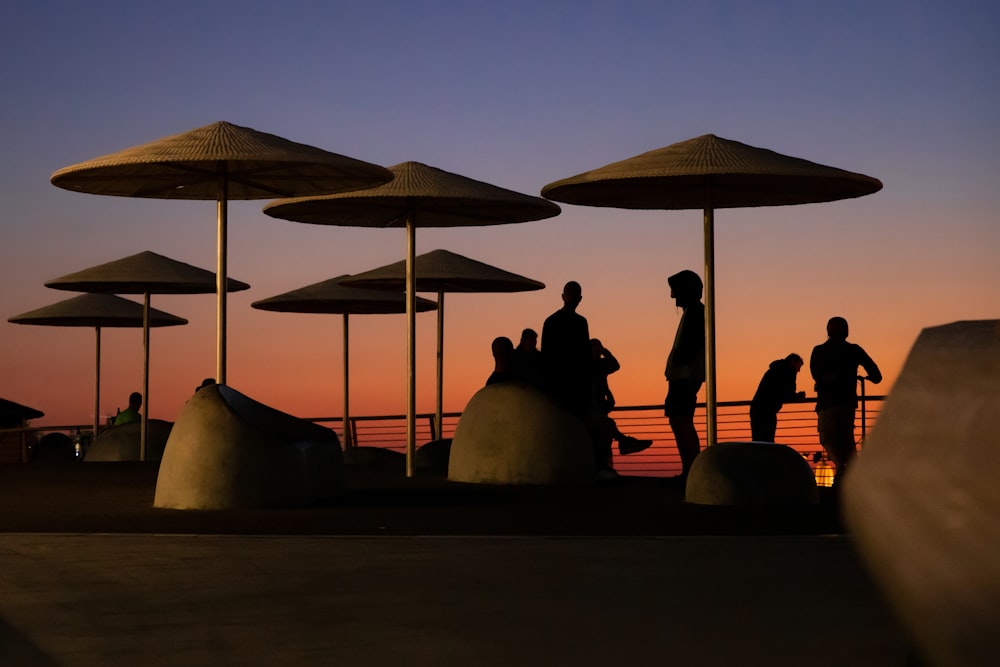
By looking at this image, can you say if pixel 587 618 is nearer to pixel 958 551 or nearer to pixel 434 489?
pixel 958 551

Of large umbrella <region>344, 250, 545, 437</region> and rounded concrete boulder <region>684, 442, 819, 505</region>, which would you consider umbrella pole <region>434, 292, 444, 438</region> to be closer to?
large umbrella <region>344, 250, 545, 437</region>

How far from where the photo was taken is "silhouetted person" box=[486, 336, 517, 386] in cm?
1606

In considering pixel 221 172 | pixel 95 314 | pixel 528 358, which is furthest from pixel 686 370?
pixel 95 314

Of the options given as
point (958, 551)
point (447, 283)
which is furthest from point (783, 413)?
point (958, 551)

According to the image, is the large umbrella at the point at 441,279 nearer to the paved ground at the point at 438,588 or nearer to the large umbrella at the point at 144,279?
the large umbrella at the point at 144,279

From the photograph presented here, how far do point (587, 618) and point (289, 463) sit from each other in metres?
5.98

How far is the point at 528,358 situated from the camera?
54.2ft

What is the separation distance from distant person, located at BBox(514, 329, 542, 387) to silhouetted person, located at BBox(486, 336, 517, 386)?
0.55 feet

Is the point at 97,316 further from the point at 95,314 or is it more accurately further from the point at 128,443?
the point at 128,443

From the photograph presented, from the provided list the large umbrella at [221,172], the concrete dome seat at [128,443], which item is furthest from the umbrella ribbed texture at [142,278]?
the large umbrella at [221,172]

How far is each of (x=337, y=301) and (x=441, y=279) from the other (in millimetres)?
3929

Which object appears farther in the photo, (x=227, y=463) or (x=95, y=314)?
(x=95, y=314)

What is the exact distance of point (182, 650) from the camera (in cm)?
542

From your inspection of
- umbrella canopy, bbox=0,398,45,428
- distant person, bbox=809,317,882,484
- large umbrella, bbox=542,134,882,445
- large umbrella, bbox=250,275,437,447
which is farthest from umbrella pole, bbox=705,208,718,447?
umbrella canopy, bbox=0,398,45,428
